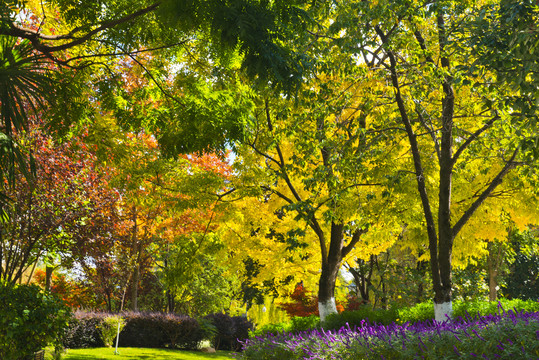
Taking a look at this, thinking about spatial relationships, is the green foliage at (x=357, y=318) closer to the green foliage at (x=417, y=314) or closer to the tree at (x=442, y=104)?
the green foliage at (x=417, y=314)

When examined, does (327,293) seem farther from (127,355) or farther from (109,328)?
(109,328)

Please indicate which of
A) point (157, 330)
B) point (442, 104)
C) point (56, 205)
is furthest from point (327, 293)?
point (157, 330)

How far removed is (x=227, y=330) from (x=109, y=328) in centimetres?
509

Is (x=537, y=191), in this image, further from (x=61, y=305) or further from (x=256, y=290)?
(x=256, y=290)

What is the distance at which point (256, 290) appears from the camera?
69.1ft

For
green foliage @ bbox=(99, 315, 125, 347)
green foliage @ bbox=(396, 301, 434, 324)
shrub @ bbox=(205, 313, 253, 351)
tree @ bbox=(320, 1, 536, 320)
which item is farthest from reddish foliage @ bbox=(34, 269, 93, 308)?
tree @ bbox=(320, 1, 536, 320)

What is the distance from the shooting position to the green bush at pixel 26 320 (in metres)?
7.16

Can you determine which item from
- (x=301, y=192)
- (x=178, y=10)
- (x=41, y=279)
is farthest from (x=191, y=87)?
(x=41, y=279)

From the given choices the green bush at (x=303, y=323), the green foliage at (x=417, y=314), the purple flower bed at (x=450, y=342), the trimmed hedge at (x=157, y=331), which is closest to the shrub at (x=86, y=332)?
the trimmed hedge at (x=157, y=331)

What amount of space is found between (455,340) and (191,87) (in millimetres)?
5134

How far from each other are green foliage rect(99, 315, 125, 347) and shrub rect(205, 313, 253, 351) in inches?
158

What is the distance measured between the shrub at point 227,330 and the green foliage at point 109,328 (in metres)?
4.01

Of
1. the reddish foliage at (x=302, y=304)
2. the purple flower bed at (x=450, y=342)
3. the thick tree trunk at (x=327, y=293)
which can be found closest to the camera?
the purple flower bed at (x=450, y=342)

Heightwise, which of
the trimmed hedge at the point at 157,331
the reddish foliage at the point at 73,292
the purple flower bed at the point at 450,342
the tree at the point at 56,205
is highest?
the tree at the point at 56,205
